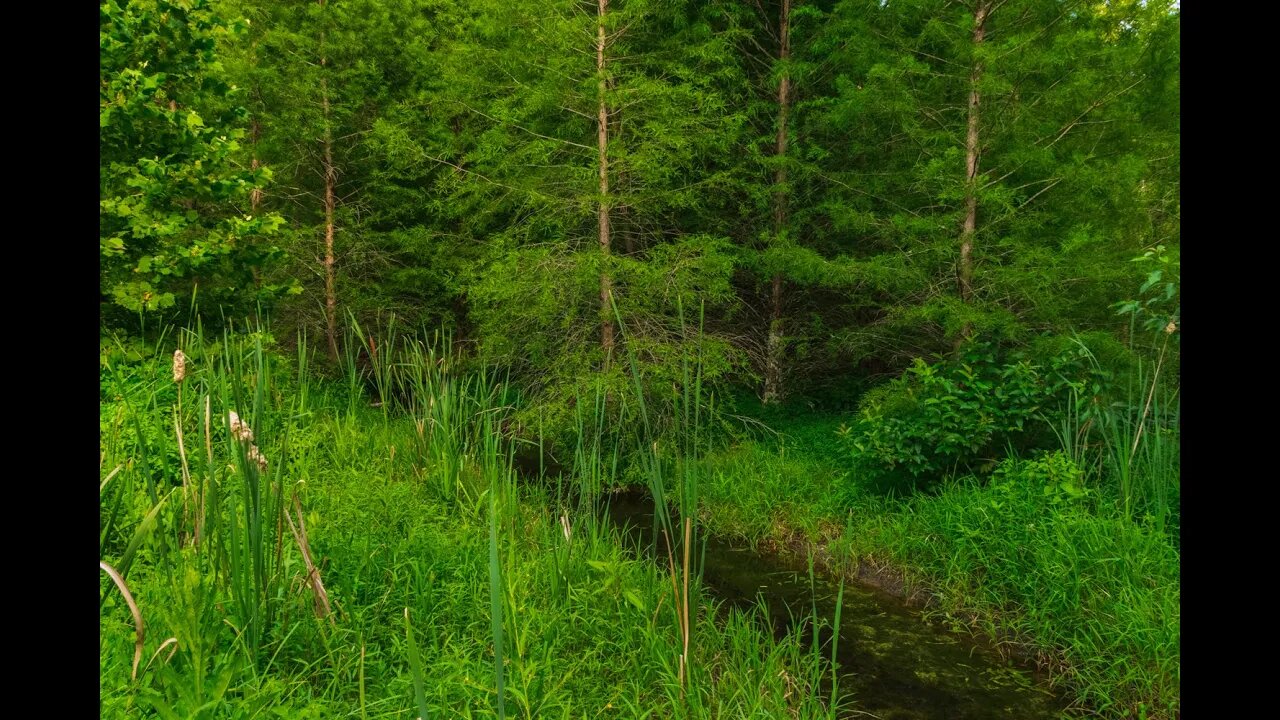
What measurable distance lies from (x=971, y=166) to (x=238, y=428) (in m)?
6.17

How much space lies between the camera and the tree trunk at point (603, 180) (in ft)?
20.3

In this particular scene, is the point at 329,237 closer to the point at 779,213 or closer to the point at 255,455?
the point at 779,213

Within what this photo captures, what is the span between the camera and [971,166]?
584 cm

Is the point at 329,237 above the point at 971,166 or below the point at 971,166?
below

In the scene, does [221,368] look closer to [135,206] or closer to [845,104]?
[135,206]

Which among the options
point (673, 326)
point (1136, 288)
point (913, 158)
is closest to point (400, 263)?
point (673, 326)

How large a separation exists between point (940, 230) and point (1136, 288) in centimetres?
167

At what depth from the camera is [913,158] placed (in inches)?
271

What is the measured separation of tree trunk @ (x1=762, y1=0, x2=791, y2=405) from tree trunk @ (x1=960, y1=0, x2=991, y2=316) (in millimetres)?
2242

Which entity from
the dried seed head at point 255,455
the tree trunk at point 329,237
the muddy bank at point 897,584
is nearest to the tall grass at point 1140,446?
the muddy bank at point 897,584

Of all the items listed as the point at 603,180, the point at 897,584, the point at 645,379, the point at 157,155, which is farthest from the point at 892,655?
the point at 157,155

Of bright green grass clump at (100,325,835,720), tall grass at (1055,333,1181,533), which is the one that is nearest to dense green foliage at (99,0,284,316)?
bright green grass clump at (100,325,835,720)

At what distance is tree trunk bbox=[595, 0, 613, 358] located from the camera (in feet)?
A: 20.3

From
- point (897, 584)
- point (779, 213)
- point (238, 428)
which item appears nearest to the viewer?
point (238, 428)
